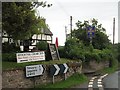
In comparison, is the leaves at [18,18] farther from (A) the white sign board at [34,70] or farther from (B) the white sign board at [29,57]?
(A) the white sign board at [34,70]

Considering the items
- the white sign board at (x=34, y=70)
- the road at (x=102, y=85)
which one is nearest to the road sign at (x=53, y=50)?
the road at (x=102, y=85)

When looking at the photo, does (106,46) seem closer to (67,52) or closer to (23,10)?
(67,52)

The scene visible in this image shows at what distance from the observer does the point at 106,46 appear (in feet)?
165

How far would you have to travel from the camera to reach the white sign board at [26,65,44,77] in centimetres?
1590

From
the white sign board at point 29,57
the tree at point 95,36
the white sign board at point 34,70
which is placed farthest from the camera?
the tree at point 95,36

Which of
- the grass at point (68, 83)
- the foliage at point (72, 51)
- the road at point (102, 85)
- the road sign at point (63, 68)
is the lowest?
the road at point (102, 85)

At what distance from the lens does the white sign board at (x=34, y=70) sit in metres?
15.9

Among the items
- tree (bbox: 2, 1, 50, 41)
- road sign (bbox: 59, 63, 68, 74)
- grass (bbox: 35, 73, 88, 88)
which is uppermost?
tree (bbox: 2, 1, 50, 41)

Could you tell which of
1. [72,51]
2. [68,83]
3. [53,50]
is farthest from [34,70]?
[72,51]

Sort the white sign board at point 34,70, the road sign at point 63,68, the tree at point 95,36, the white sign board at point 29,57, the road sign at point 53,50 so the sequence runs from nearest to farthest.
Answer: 1. the white sign board at point 34,70
2. the white sign board at point 29,57
3. the road sign at point 63,68
4. the road sign at point 53,50
5. the tree at point 95,36

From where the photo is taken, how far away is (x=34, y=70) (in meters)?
16.3

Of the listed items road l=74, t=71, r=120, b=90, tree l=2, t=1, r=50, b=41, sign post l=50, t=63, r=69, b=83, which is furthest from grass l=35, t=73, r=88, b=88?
tree l=2, t=1, r=50, b=41

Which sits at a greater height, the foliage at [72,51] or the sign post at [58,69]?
the foliage at [72,51]

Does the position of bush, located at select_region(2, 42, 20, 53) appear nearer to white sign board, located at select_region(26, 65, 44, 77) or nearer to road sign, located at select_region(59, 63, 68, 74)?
road sign, located at select_region(59, 63, 68, 74)
